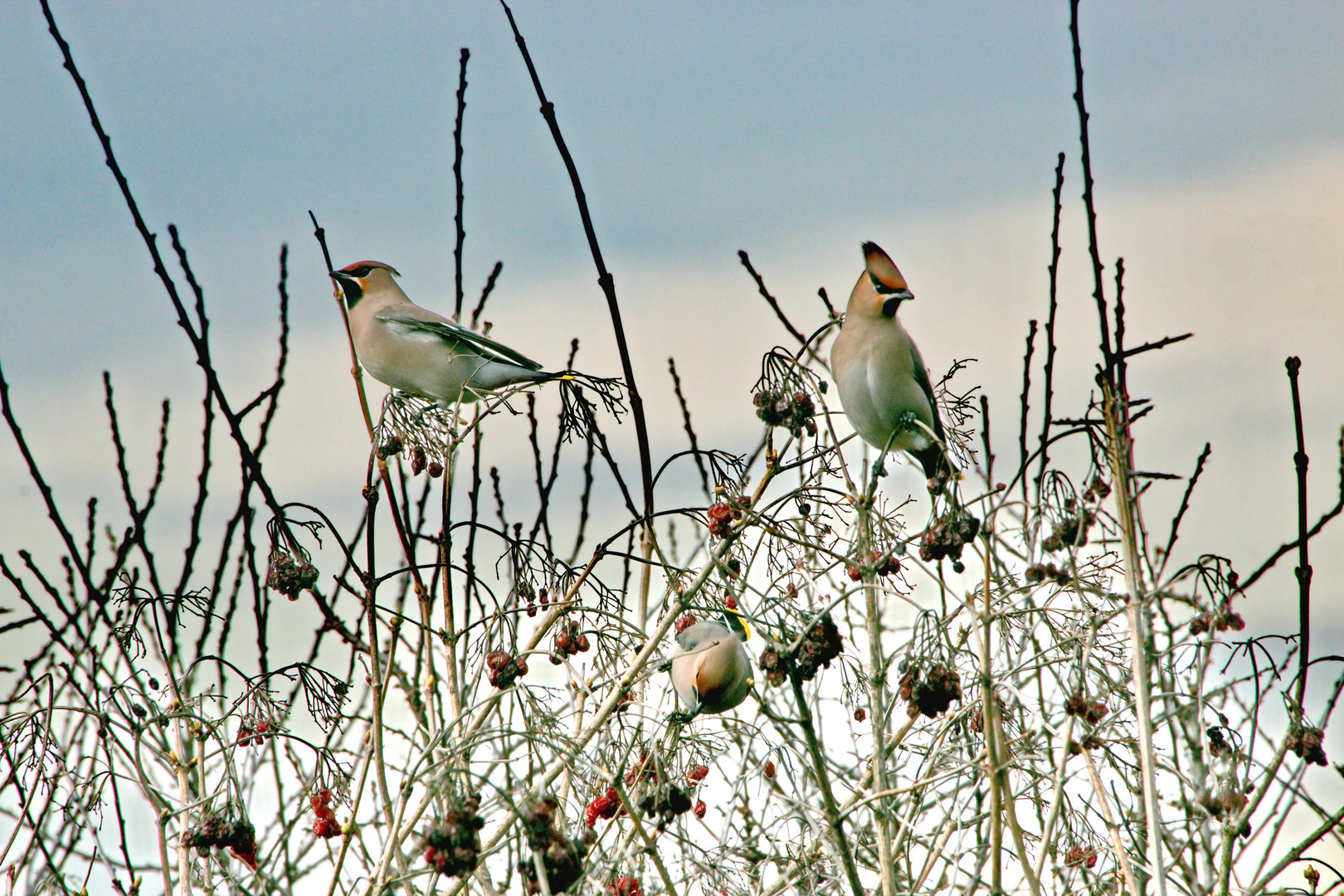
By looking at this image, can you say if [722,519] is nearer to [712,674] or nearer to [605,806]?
[712,674]

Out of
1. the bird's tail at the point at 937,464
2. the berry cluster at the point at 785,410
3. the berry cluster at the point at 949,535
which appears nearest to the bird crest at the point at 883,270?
the bird's tail at the point at 937,464

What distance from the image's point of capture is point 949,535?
2.56 meters

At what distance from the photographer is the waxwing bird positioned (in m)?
3.40

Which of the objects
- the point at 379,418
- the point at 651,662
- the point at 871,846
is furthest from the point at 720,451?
the point at 871,846

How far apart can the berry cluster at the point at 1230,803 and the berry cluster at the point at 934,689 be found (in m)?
0.57

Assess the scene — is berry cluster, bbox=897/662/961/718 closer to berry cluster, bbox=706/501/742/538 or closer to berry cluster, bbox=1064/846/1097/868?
berry cluster, bbox=706/501/742/538

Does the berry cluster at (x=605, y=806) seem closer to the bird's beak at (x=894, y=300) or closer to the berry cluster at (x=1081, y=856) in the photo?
the berry cluster at (x=1081, y=856)

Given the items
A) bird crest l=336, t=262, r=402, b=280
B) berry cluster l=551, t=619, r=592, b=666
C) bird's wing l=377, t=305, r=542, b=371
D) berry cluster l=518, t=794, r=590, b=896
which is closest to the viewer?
berry cluster l=518, t=794, r=590, b=896

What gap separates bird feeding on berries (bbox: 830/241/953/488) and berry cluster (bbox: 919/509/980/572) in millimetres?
837

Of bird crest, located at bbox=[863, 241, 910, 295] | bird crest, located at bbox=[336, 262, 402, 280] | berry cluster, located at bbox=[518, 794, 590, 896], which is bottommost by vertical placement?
berry cluster, located at bbox=[518, 794, 590, 896]

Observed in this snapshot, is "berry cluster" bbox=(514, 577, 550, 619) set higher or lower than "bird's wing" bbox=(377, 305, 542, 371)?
lower

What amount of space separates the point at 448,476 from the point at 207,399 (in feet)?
3.60

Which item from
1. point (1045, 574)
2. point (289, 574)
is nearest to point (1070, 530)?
point (1045, 574)

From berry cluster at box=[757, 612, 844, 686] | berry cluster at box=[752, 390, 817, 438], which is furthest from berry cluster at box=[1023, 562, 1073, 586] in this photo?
berry cluster at box=[752, 390, 817, 438]
